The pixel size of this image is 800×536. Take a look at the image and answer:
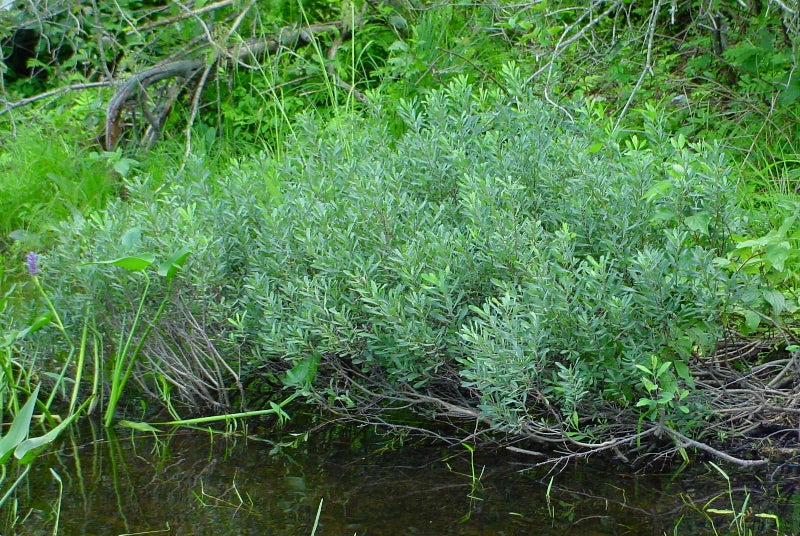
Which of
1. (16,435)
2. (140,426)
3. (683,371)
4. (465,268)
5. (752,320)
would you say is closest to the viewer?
(16,435)

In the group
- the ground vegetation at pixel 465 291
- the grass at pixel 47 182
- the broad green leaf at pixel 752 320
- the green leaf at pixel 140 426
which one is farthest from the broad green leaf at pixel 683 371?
the grass at pixel 47 182

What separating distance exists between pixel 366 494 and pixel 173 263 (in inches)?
39.1

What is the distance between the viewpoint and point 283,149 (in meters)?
5.84

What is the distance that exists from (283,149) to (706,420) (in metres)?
3.73

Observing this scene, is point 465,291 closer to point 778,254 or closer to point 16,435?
point 778,254

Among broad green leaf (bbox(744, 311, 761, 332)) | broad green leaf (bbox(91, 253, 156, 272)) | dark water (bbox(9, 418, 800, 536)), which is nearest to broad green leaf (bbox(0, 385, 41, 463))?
dark water (bbox(9, 418, 800, 536))

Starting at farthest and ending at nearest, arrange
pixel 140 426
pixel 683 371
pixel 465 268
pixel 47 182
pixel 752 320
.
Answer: pixel 47 182 → pixel 140 426 → pixel 465 268 → pixel 752 320 → pixel 683 371

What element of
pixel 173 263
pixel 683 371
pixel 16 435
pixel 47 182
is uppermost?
pixel 173 263

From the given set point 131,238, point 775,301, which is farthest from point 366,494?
point 775,301

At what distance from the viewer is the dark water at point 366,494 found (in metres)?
2.51

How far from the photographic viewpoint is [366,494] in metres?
2.73

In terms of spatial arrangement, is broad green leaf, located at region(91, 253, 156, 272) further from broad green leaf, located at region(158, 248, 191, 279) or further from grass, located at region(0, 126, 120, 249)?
grass, located at region(0, 126, 120, 249)

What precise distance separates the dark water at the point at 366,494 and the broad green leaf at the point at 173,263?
0.66 m

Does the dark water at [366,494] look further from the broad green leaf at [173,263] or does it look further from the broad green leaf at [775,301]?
the broad green leaf at [173,263]
